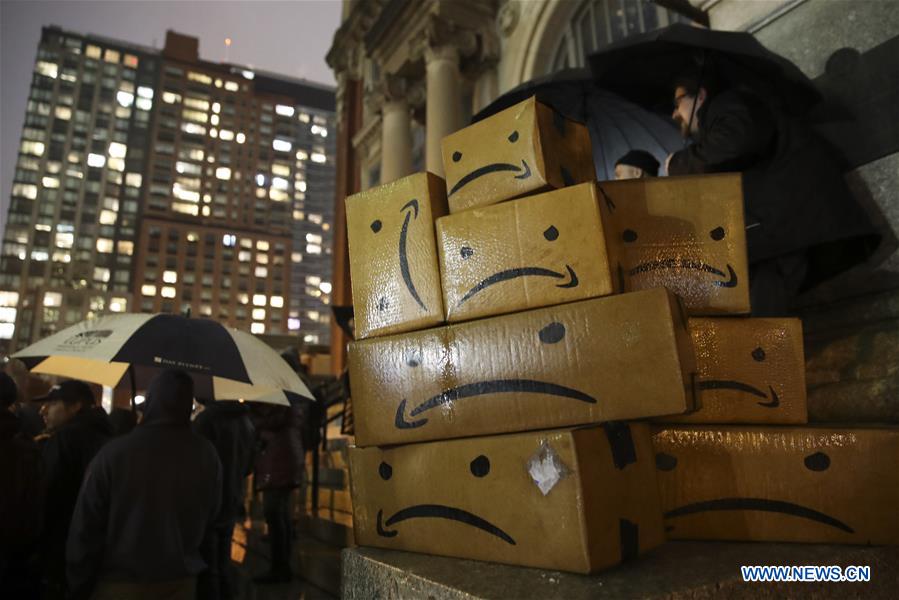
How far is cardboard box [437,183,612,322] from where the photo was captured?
1.59m

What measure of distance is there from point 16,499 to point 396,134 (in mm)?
11062

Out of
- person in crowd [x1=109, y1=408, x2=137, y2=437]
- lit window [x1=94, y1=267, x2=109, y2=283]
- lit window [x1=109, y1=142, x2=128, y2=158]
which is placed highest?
lit window [x1=109, y1=142, x2=128, y2=158]

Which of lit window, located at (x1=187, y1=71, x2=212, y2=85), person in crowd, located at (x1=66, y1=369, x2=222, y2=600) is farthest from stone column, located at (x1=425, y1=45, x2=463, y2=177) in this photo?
lit window, located at (x1=187, y1=71, x2=212, y2=85)

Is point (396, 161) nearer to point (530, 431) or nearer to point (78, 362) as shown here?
point (78, 362)

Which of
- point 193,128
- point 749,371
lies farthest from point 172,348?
point 193,128

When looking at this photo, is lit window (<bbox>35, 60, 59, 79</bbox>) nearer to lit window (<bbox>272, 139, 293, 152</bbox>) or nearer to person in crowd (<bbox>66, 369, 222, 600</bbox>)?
lit window (<bbox>272, 139, 293, 152</bbox>)

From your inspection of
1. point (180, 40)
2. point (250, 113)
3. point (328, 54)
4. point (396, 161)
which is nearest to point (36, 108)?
point (180, 40)

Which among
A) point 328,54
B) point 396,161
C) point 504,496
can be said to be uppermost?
point 328,54

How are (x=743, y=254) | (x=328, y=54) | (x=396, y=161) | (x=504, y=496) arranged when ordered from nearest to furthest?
(x=504, y=496) → (x=743, y=254) → (x=396, y=161) → (x=328, y=54)

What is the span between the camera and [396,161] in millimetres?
12633

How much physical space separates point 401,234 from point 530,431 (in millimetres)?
800

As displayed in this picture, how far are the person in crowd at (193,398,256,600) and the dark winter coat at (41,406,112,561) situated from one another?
807 mm

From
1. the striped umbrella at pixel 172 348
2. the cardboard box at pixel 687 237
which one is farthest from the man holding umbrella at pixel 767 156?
the striped umbrella at pixel 172 348

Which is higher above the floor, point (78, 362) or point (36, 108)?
point (36, 108)
